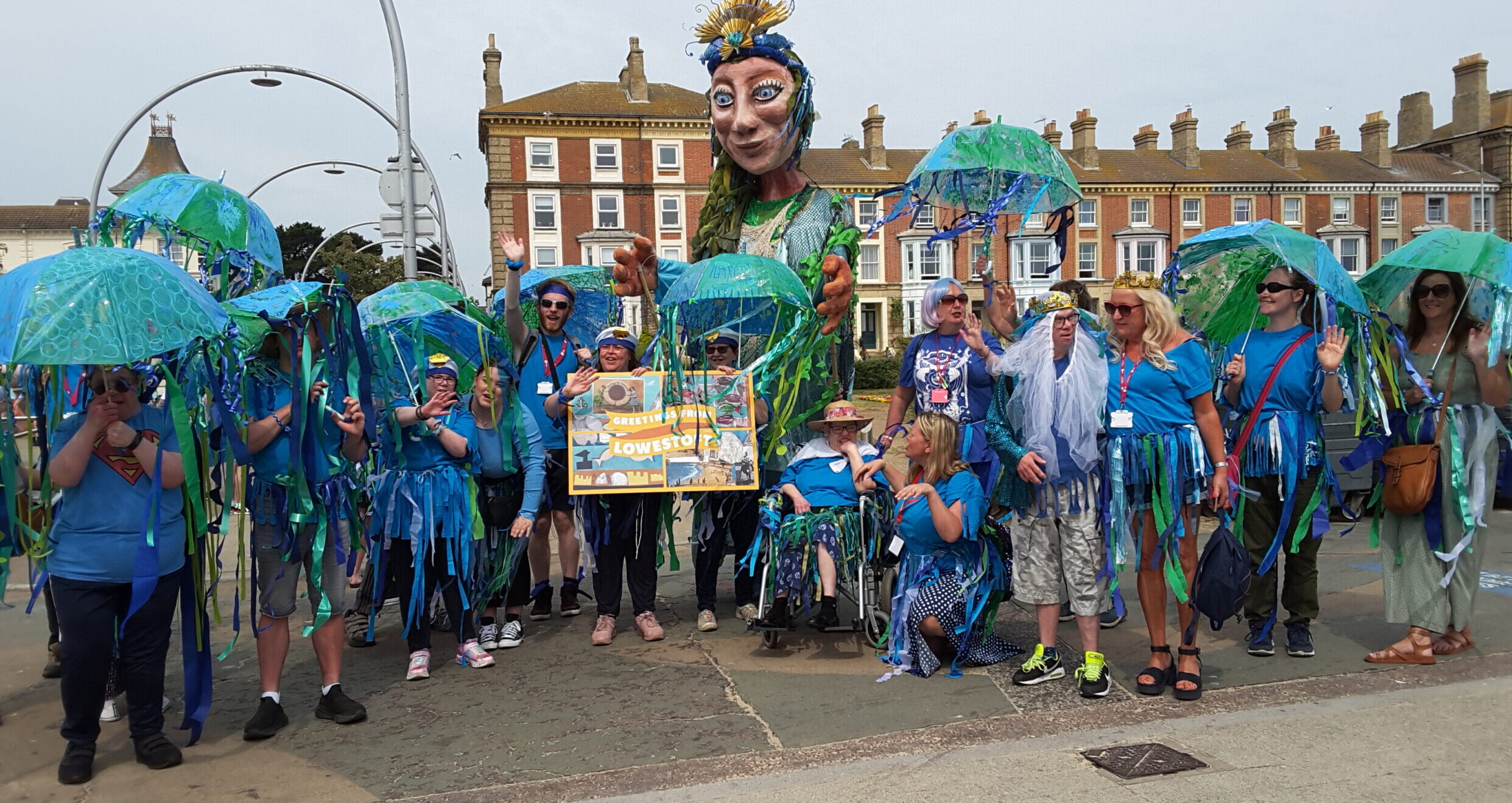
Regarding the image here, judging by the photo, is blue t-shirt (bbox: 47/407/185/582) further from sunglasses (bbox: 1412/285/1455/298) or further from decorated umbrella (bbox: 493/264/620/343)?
sunglasses (bbox: 1412/285/1455/298)

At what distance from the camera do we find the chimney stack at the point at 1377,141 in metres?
46.8

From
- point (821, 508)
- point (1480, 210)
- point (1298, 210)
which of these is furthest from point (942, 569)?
point (1480, 210)

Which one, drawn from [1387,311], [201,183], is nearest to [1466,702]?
[1387,311]

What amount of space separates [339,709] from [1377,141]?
178 ft

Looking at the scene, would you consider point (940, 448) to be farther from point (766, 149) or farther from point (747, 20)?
point (747, 20)

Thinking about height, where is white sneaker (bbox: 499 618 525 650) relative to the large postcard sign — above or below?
below

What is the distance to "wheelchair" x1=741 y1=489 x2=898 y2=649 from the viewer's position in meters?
4.68

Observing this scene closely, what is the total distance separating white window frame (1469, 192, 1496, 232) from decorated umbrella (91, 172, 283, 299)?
54.2 meters

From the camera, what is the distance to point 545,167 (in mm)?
39906

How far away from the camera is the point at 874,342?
4412cm

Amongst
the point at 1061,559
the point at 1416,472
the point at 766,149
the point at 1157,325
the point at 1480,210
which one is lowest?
the point at 1061,559

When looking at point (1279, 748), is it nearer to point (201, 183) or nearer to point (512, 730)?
point (512, 730)

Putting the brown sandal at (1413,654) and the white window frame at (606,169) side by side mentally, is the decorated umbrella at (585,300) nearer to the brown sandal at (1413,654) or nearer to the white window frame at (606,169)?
the brown sandal at (1413,654)

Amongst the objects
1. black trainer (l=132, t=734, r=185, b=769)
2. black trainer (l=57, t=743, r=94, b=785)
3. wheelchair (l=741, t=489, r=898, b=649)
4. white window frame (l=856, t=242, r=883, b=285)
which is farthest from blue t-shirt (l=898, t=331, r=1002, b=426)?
white window frame (l=856, t=242, r=883, b=285)
